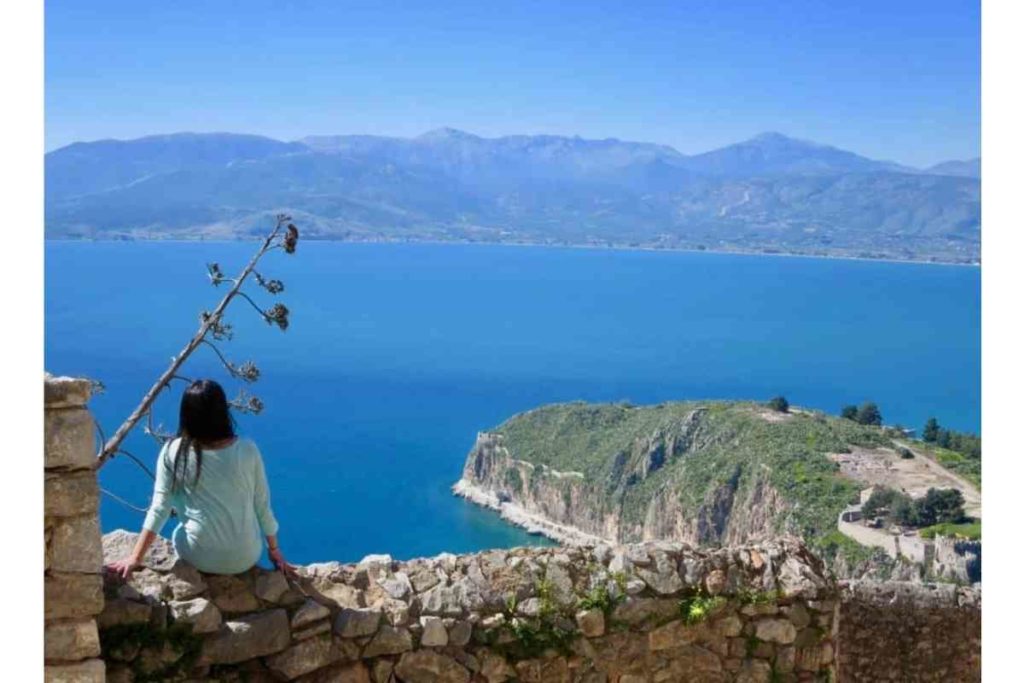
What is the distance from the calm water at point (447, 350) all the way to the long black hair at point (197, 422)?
25.4 m

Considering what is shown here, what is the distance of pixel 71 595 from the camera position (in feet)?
8.75

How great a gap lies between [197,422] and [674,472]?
34.5 m

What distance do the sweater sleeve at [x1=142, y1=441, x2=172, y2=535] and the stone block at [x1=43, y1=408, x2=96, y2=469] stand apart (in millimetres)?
555

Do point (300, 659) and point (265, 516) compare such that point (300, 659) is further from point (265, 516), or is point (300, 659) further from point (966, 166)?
point (966, 166)

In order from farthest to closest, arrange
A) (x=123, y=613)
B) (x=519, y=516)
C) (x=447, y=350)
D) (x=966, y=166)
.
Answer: (x=447, y=350)
(x=519, y=516)
(x=966, y=166)
(x=123, y=613)

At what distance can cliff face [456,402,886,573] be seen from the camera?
31.4m

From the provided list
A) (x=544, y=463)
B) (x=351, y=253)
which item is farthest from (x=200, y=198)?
(x=544, y=463)

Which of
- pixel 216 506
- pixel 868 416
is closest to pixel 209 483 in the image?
pixel 216 506

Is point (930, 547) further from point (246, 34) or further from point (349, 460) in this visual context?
point (349, 460)

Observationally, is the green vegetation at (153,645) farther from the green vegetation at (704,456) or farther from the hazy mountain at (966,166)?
the green vegetation at (704,456)

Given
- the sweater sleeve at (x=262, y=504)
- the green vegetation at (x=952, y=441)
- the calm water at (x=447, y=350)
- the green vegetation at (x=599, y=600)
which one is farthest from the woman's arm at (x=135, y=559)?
the green vegetation at (x=952, y=441)

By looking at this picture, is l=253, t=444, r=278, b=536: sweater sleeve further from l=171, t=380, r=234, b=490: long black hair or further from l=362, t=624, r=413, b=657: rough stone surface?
l=362, t=624, r=413, b=657: rough stone surface

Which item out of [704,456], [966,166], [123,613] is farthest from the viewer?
[966,166]
